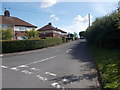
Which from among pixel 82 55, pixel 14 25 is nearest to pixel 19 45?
pixel 82 55

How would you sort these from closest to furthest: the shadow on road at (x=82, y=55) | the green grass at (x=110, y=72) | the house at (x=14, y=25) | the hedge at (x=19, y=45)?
the green grass at (x=110, y=72), the shadow on road at (x=82, y=55), the hedge at (x=19, y=45), the house at (x=14, y=25)

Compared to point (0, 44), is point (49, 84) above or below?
below

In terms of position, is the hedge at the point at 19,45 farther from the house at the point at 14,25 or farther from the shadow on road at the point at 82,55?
the house at the point at 14,25

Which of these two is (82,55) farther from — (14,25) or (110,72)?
(14,25)

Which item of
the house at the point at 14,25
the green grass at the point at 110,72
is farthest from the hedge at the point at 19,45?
the house at the point at 14,25

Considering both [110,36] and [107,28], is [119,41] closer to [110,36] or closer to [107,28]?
[110,36]

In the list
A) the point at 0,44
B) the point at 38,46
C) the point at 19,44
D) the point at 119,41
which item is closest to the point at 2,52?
the point at 0,44

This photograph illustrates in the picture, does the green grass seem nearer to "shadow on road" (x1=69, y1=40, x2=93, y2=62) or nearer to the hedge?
"shadow on road" (x1=69, y1=40, x2=93, y2=62)

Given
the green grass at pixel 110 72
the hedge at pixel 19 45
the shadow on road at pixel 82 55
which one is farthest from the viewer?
the hedge at pixel 19 45

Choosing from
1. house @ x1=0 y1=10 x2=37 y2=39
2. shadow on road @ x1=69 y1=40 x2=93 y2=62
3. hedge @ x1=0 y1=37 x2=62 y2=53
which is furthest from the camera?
house @ x1=0 y1=10 x2=37 y2=39

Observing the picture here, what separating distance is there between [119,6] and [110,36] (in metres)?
5.18

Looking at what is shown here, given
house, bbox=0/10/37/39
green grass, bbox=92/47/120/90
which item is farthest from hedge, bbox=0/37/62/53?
house, bbox=0/10/37/39

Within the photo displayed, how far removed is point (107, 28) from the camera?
39.0 ft

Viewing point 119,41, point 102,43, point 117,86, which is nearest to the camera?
point 117,86
